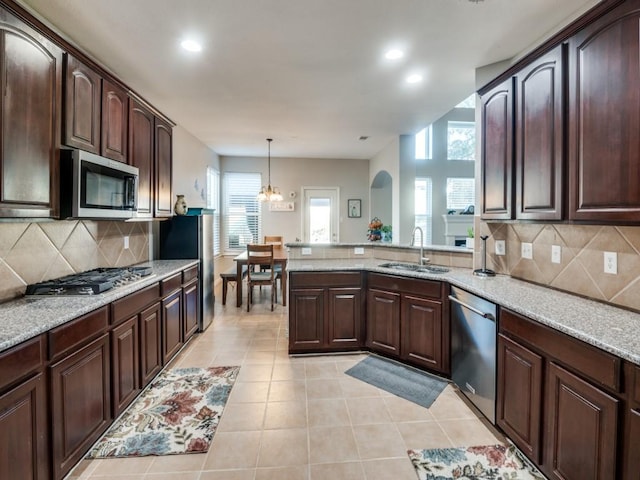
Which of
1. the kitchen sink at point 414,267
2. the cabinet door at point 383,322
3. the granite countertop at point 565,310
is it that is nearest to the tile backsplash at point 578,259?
the granite countertop at point 565,310

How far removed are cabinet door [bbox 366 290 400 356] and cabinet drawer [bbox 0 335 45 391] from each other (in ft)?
8.06

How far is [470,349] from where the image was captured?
7.61ft

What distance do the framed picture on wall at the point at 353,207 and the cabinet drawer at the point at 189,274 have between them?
4.29 metres

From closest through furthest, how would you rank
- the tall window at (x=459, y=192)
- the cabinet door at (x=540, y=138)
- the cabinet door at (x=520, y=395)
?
the cabinet door at (x=520, y=395)
the cabinet door at (x=540, y=138)
the tall window at (x=459, y=192)

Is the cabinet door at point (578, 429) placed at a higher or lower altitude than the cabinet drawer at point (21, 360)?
lower

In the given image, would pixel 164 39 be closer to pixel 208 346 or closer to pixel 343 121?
pixel 343 121

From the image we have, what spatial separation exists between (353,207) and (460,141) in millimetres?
2998

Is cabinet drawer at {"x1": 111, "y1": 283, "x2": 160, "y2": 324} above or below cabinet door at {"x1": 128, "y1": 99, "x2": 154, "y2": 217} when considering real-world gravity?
below

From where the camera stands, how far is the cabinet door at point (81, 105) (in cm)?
198

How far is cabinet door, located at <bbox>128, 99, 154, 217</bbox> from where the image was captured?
279cm

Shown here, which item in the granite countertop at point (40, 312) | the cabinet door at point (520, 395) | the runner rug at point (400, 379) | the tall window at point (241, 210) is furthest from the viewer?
the tall window at point (241, 210)

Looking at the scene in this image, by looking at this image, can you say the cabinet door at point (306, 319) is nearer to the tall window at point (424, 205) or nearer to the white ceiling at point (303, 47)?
the white ceiling at point (303, 47)

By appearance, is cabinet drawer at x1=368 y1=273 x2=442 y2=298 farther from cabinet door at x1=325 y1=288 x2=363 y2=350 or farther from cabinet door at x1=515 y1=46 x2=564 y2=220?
cabinet door at x1=515 y1=46 x2=564 y2=220

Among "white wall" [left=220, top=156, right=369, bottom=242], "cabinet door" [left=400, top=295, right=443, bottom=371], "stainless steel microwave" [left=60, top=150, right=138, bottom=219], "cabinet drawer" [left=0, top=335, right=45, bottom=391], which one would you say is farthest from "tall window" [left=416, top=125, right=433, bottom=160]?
"cabinet drawer" [left=0, top=335, right=45, bottom=391]
